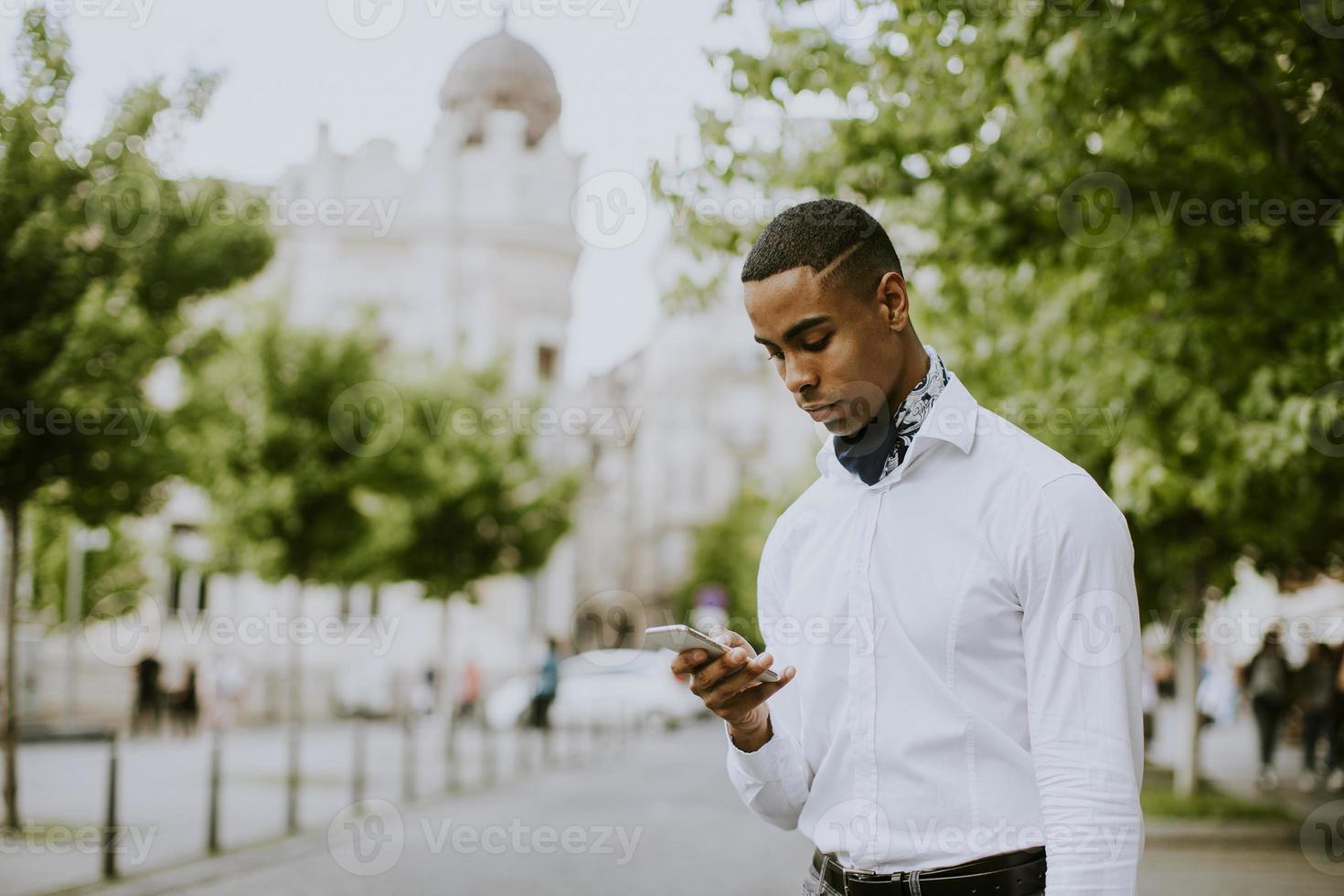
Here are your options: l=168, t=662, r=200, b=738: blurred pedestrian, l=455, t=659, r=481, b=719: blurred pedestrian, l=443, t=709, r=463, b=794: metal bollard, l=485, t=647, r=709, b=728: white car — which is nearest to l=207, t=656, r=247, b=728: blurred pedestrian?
l=168, t=662, r=200, b=738: blurred pedestrian

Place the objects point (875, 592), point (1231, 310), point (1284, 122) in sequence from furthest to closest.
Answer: point (1231, 310)
point (1284, 122)
point (875, 592)

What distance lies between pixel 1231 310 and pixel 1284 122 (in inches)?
55.2

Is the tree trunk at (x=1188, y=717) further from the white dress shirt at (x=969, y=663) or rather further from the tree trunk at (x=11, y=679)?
the white dress shirt at (x=969, y=663)

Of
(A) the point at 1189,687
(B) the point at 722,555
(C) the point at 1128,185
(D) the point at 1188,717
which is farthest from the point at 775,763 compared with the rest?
(B) the point at 722,555

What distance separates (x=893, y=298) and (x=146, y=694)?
27.5 m

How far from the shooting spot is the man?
2.12 meters

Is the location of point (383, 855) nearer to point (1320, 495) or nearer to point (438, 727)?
point (1320, 495)

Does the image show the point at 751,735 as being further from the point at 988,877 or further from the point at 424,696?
the point at 424,696

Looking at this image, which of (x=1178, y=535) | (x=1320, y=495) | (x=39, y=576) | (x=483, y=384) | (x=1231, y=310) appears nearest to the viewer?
(x=1231, y=310)

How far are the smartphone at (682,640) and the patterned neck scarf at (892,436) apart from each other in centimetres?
41

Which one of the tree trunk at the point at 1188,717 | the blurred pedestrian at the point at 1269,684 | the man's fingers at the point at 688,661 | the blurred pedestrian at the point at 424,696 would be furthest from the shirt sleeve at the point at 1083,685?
the blurred pedestrian at the point at 424,696

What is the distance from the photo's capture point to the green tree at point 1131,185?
7625 mm

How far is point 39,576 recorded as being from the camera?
3656cm

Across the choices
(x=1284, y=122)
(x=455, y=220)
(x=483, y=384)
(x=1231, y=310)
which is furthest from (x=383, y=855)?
(x=455, y=220)
